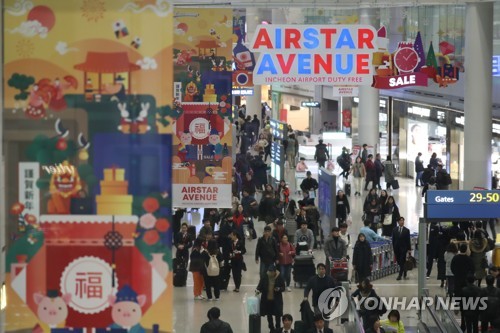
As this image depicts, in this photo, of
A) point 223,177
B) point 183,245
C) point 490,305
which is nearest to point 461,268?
point 490,305

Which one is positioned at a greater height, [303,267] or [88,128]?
[88,128]

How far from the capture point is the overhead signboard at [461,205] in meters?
16.0

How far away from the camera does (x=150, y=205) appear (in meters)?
5.66

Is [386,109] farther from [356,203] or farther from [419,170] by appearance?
[356,203]

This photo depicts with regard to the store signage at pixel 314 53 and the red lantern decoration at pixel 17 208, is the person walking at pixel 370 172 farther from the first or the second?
the red lantern decoration at pixel 17 208

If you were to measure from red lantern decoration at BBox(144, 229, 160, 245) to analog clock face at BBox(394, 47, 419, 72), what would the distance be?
19.1 meters

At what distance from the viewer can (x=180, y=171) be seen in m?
Answer: 18.0

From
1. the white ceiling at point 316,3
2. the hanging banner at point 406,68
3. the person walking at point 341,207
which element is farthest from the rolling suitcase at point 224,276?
the hanging banner at point 406,68

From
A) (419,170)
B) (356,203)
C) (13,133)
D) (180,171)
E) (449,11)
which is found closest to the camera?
(13,133)

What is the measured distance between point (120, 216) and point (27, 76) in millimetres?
829

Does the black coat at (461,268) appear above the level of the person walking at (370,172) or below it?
below

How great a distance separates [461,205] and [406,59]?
9.22 metres

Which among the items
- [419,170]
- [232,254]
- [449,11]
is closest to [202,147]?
[232,254]

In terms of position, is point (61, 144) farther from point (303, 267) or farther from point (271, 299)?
point (303, 267)
